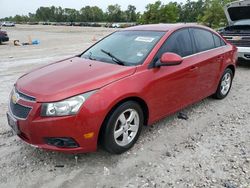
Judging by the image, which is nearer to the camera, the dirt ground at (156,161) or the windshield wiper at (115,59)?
the dirt ground at (156,161)

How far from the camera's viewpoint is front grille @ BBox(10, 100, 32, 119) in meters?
2.97

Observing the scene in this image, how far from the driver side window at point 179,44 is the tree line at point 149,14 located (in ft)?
67.7

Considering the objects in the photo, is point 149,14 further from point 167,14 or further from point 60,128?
point 60,128

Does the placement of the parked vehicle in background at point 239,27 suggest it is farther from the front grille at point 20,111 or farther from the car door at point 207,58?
the front grille at point 20,111

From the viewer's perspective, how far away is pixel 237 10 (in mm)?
8922

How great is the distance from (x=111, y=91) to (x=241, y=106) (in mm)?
3186

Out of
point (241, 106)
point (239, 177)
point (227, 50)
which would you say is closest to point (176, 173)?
point (239, 177)

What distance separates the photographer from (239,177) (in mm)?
2988

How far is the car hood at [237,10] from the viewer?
840 centimetres

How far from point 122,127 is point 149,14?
77.2 feet

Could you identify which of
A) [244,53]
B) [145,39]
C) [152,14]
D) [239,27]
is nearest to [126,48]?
[145,39]

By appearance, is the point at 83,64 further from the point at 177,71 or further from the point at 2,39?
the point at 2,39

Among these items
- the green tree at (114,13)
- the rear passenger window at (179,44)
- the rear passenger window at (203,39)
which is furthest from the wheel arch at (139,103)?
the green tree at (114,13)

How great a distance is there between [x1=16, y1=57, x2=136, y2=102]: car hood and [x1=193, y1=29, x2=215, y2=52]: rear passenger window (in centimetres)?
170
